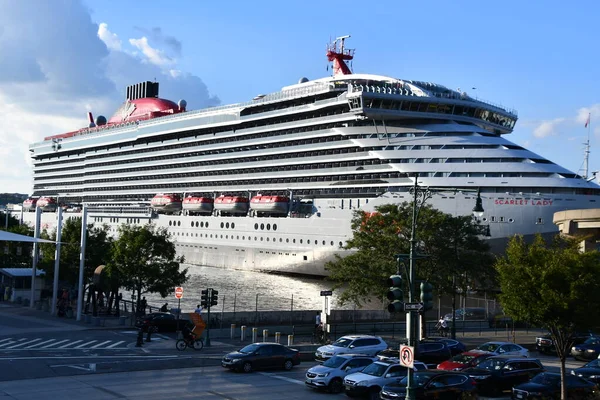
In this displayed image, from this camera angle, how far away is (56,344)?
94.9 ft

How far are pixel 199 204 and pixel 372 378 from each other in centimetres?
6145

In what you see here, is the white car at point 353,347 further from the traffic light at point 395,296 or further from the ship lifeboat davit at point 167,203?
the ship lifeboat davit at point 167,203

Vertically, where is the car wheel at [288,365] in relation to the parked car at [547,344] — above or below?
below

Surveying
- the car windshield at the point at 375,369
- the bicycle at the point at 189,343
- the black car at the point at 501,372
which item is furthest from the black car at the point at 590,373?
the bicycle at the point at 189,343

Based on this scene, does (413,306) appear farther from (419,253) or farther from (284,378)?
(419,253)

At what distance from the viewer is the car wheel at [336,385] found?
20969 millimetres

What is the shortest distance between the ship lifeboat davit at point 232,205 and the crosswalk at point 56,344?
4315 cm

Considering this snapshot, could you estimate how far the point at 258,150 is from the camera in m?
76.7

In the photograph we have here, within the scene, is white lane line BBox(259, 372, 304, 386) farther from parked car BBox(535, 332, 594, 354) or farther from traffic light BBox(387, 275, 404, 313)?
parked car BBox(535, 332, 594, 354)

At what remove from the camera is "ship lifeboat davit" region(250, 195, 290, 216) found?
221 feet

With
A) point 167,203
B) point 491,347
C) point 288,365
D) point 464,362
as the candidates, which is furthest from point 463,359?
point 167,203

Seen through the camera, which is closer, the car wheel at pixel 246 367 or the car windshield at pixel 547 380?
the car windshield at pixel 547 380

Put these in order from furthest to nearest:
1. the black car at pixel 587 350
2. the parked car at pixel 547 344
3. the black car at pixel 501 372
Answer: the parked car at pixel 547 344, the black car at pixel 587 350, the black car at pixel 501 372

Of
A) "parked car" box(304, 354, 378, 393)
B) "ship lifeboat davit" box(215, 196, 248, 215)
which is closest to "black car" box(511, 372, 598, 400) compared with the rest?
"parked car" box(304, 354, 378, 393)
